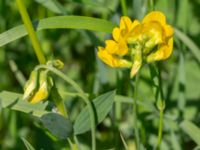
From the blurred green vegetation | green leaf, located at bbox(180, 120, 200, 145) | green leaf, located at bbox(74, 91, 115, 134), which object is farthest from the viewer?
the blurred green vegetation

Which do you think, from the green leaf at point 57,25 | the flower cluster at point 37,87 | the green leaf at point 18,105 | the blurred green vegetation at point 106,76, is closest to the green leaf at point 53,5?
the blurred green vegetation at point 106,76

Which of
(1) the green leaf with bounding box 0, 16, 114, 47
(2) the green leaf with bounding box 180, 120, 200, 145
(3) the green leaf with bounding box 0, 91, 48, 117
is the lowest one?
(2) the green leaf with bounding box 180, 120, 200, 145

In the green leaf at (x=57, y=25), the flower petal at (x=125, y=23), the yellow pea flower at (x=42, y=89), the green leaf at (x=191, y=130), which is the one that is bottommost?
the green leaf at (x=191, y=130)

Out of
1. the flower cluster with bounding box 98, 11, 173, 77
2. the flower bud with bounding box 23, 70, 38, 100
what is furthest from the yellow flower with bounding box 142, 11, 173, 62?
the flower bud with bounding box 23, 70, 38, 100

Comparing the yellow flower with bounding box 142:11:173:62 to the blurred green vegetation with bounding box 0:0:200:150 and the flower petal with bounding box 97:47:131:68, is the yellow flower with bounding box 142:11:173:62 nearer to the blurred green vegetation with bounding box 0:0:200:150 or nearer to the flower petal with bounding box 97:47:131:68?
the flower petal with bounding box 97:47:131:68

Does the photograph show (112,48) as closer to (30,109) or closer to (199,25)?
(30,109)

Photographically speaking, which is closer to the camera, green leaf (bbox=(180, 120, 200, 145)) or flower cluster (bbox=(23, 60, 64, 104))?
flower cluster (bbox=(23, 60, 64, 104))

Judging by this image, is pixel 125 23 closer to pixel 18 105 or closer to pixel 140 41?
pixel 140 41

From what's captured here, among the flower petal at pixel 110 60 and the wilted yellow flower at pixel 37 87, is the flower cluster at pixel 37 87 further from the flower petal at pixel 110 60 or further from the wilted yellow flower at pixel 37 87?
the flower petal at pixel 110 60
